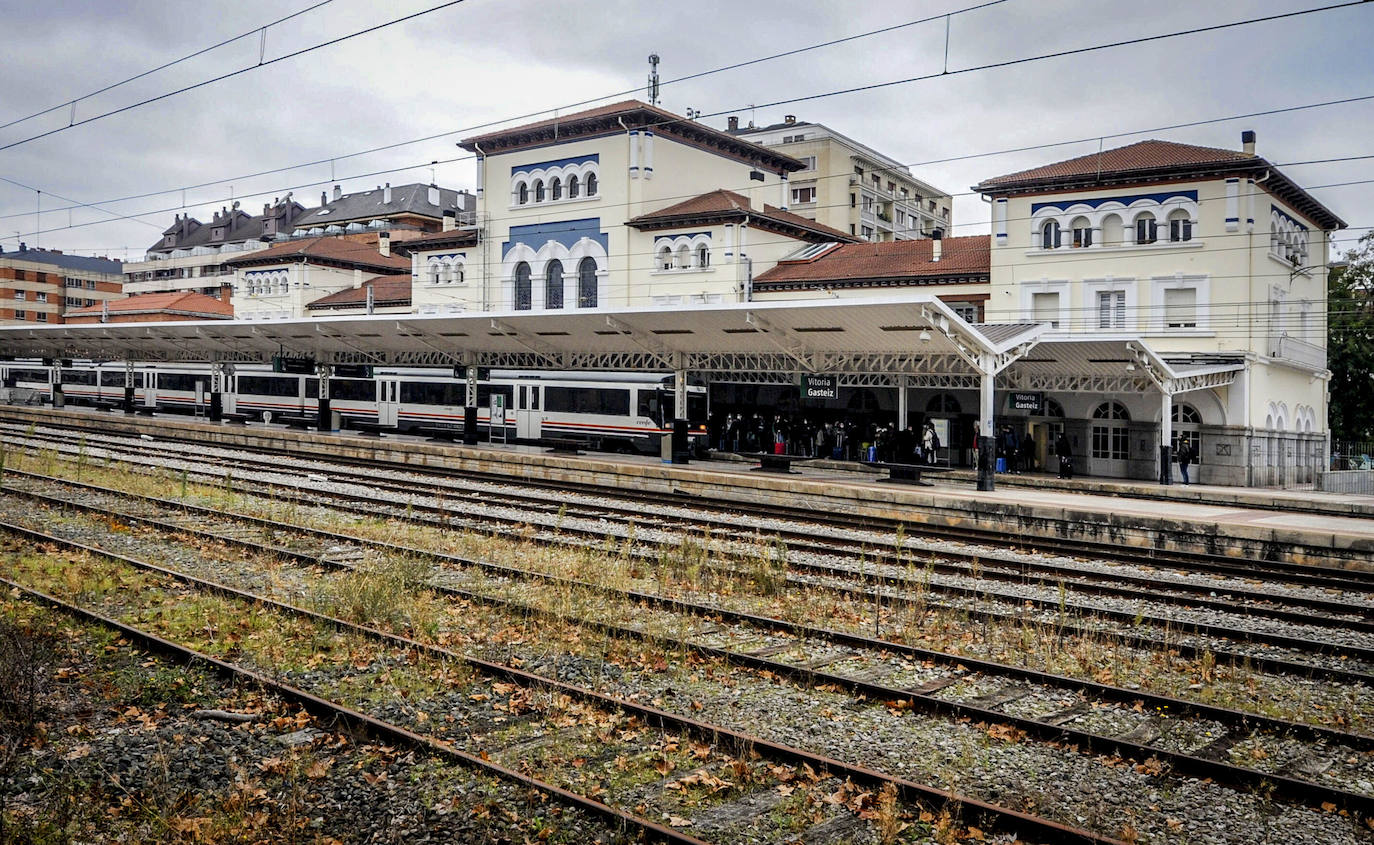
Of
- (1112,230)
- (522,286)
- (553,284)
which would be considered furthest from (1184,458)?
(522,286)

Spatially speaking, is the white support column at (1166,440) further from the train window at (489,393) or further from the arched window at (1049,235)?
the train window at (489,393)

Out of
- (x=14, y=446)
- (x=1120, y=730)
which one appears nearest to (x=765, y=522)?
(x=1120, y=730)

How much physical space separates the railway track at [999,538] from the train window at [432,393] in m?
8.95

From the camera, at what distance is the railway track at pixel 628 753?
5.98 m

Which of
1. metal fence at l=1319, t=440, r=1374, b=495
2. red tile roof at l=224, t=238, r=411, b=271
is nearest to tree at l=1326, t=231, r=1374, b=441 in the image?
metal fence at l=1319, t=440, r=1374, b=495

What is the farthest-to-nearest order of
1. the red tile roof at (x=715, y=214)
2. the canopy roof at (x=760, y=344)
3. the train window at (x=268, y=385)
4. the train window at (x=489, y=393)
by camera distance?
the train window at (x=268, y=385)
the red tile roof at (x=715, y=214)
the train window at (x=489, y=393)
the canopy roof at (x=760, y=344)

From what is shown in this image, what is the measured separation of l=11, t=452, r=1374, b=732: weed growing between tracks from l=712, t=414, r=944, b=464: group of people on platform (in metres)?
16.1

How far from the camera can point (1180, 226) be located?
104 ft

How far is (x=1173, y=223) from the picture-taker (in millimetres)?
31953

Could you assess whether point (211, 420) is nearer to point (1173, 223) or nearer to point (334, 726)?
point (1173, 223)

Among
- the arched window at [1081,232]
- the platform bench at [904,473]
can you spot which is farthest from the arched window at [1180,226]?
the platform bench at [904,473]

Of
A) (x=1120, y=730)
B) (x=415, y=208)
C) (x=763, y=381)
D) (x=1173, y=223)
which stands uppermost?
(x=415, y=208)

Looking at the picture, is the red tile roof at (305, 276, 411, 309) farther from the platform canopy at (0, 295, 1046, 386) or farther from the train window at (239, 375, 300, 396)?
the platform canopy at (0, 295, 1046, 386)

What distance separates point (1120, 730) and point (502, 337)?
27129mm
